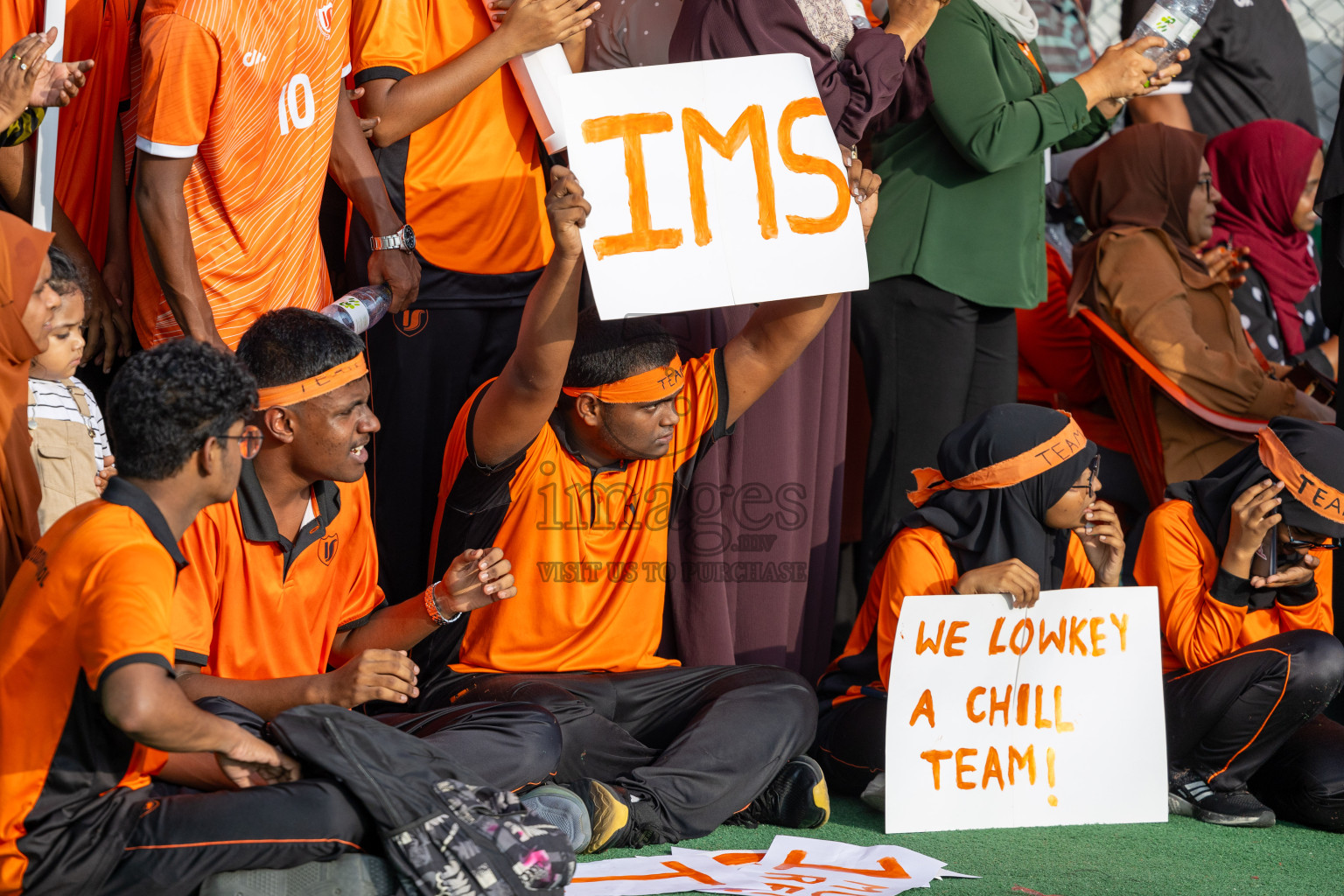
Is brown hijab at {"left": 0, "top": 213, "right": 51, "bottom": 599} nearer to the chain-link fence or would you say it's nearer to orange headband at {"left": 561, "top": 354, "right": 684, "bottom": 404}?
orange headband at {"left": 561, "top": 354, "right": 684, "bottom": 404}

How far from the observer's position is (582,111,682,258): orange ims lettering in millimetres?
3641

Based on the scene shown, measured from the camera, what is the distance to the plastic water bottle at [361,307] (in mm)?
3660

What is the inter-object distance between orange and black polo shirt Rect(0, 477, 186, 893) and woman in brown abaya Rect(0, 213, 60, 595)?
1.38 feet

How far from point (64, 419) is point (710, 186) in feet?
5.51

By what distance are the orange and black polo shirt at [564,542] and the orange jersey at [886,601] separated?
522mm

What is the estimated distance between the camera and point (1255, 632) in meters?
4.15

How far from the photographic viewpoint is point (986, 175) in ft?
15.8

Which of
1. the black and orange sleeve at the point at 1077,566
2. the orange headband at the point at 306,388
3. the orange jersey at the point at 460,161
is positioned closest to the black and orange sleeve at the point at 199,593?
the orange headband at the point at 306,388

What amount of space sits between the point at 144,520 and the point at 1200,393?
13.2 ft

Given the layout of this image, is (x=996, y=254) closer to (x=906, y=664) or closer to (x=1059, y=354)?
(x=1059, y=354)

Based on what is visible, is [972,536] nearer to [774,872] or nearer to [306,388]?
[774,872]

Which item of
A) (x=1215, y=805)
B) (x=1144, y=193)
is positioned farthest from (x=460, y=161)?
(x=1144, y=193)

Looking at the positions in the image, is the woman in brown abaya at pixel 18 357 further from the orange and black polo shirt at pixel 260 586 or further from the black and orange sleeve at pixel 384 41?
the black and orange sleeve at pixel 384 41

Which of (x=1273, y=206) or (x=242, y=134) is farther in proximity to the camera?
(x=1273, y=206)
